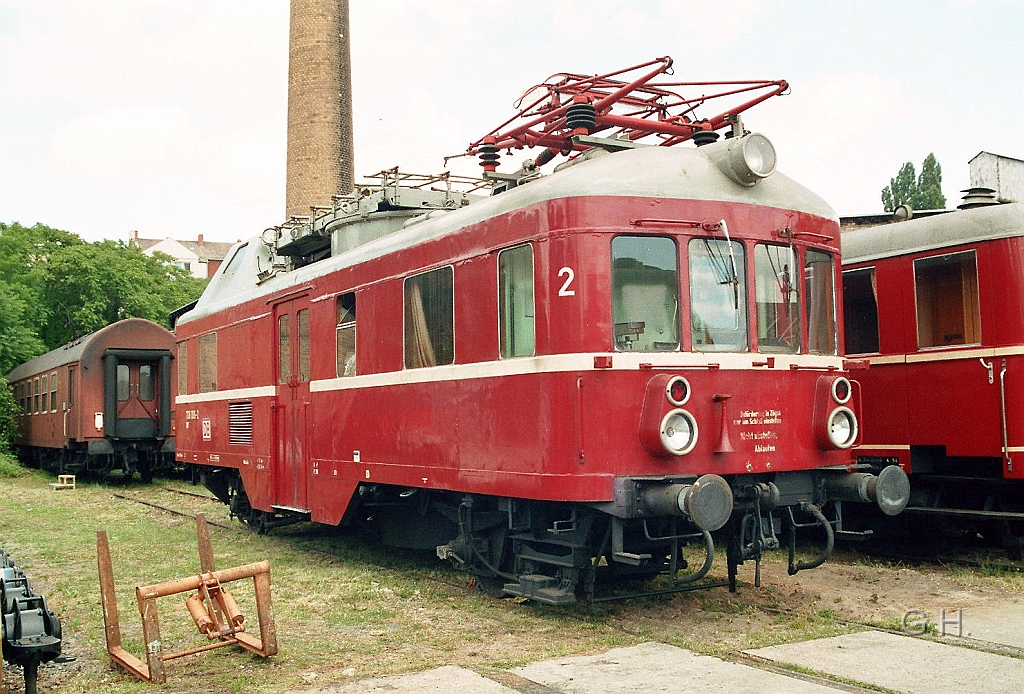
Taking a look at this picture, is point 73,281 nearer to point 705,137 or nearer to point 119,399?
point 119,399

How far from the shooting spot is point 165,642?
7.29 meters

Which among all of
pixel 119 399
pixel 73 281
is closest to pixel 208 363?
pixel 119 399

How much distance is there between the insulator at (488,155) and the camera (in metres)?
10.4

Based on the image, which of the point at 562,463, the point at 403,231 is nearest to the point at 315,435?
the point at 403,231

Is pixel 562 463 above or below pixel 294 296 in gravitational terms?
below

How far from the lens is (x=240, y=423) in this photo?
12977 mm

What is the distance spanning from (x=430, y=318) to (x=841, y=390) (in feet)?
11.0

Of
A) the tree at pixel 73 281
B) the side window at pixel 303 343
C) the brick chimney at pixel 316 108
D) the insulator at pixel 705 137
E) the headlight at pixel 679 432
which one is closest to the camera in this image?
the headlight at pixel 679 432

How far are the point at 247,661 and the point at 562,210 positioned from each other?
11.9 feet

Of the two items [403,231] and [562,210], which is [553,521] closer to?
[562,210]

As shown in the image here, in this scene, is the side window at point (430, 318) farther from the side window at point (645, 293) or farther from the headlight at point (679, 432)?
the headlight at point (679, 432)

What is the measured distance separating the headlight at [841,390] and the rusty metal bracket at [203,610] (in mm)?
4339

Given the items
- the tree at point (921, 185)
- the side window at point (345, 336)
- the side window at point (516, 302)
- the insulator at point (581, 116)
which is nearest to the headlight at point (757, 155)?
the insulator at point (581, 116)

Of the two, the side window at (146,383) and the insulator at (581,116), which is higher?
the insulator at (581,116)
